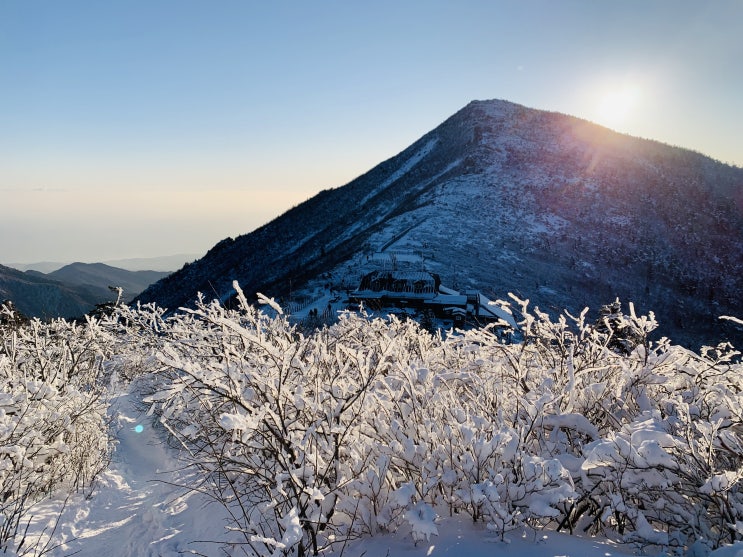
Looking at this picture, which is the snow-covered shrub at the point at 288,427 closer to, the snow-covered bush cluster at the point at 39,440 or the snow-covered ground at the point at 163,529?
the snow-covered ground at the point at 163,529

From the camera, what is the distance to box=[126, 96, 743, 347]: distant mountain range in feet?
120

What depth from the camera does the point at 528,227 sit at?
45.2 meters

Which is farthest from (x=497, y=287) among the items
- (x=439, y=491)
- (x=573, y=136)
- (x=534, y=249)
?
(x=573, y=136)

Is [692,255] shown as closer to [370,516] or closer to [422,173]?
[422,173]

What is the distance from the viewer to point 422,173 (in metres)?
65.1

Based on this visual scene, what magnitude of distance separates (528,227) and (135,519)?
44.0 metres

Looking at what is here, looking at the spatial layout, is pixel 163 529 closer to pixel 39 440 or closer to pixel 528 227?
pixel 39 440

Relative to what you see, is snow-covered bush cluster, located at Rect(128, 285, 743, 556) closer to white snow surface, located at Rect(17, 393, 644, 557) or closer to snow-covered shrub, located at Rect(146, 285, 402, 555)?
snow-covered shrub, located at Rect(146, 285, 402, 555)

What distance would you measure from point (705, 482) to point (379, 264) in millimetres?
30502

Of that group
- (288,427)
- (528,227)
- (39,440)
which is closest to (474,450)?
(288,427)

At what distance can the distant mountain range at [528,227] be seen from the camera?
36.6 meters

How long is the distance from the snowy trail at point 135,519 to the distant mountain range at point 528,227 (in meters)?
23.6

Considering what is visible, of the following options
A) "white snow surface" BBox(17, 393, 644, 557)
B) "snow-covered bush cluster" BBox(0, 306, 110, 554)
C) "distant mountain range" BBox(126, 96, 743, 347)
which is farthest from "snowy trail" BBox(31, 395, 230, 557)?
"distant mountain range" BBox(126, 96, 743, 347)

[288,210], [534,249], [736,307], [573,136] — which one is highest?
[573,136]
